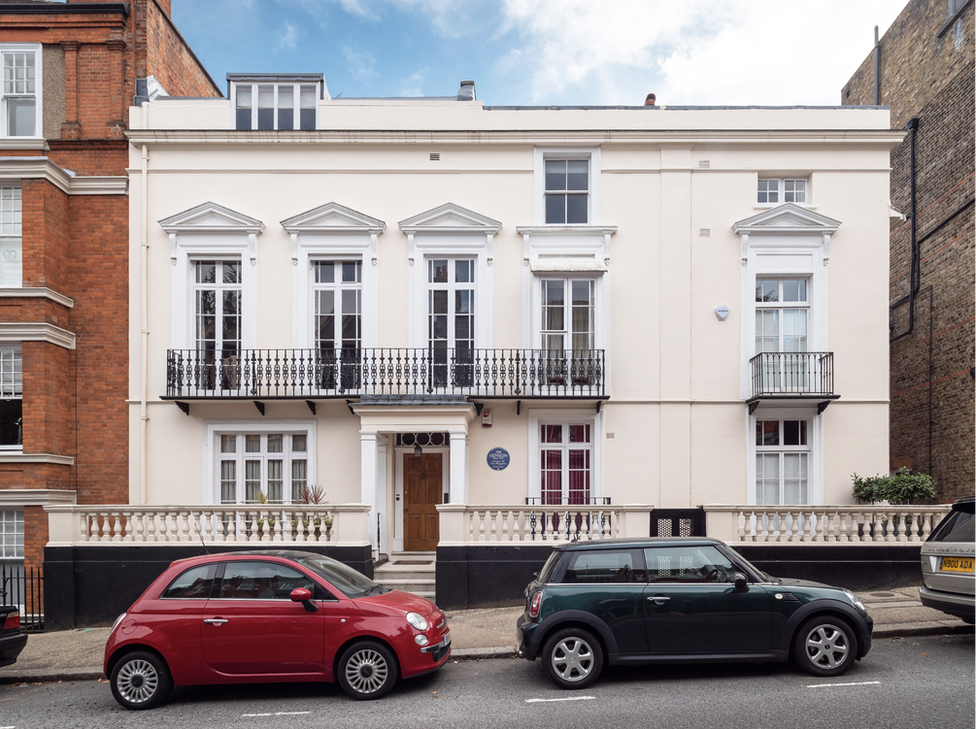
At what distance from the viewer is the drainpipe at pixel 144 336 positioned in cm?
1509

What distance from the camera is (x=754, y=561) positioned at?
12.6 meters

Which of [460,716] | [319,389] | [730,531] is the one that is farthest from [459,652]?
[319,389]

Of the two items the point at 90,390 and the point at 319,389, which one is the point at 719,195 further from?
the point at 90,390

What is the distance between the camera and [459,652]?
950 cm

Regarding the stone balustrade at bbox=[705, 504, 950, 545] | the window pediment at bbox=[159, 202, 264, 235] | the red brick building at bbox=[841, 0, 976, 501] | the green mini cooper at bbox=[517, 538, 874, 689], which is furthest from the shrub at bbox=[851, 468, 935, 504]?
the window pediment at bbox=[159, 202, 264, 235]

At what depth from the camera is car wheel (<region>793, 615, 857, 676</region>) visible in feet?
26.2

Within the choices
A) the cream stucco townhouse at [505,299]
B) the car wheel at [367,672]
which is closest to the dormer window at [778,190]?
the cream stucco townhouse at [505,299]

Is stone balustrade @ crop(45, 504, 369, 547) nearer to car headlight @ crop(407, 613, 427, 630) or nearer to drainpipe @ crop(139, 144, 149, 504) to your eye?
drainpipe @ crop(139, 144, 149, 504)

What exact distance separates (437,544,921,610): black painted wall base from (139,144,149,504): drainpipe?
676 cm

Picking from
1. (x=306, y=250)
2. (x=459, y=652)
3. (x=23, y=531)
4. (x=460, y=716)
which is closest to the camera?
(x=460, y=716)

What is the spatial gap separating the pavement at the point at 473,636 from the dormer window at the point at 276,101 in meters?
10.4

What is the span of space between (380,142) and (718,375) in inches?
336

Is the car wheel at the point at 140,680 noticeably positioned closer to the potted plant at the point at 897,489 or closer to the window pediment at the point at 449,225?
the window pediment at the point at 449,225

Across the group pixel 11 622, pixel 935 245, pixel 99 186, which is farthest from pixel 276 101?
pixel 935 245
